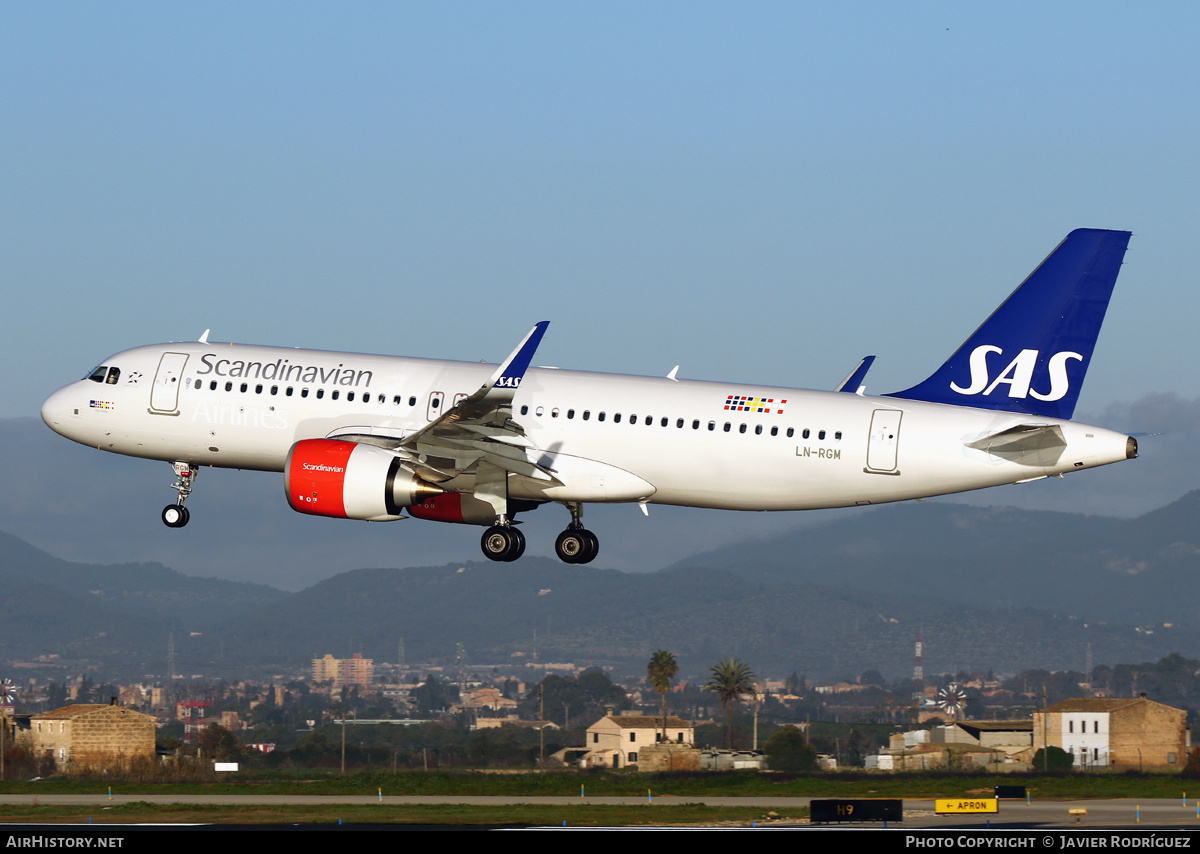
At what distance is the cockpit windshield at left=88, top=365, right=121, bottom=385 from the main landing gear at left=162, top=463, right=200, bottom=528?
3.32m

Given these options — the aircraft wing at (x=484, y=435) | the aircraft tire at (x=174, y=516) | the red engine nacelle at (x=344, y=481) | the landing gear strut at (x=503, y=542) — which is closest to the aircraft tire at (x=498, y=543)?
the landing gear strut at (x=503, y=542)

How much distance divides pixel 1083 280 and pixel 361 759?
231 ft

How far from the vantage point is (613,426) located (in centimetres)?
4378

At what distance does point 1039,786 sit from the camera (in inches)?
2692

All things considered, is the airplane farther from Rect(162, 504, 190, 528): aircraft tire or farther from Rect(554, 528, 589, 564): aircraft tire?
Rect(162, 504, 190, 528): aircraft tire

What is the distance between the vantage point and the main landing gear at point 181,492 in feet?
159

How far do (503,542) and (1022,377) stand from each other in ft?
51.9

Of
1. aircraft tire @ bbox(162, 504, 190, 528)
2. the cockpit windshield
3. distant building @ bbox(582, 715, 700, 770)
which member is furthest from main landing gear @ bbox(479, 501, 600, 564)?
distant building @ bbox(582, 715, 700, 770)

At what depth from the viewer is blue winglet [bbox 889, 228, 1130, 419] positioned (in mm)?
43281

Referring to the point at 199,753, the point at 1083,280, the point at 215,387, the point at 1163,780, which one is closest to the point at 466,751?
the point at 199,753

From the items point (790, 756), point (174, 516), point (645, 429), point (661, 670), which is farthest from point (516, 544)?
point (661, 670)

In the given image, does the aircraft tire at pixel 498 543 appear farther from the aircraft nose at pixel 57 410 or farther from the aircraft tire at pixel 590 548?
the aircraft nose at pixel 57 410

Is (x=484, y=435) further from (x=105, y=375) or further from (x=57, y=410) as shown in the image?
(x=57, y=410)
